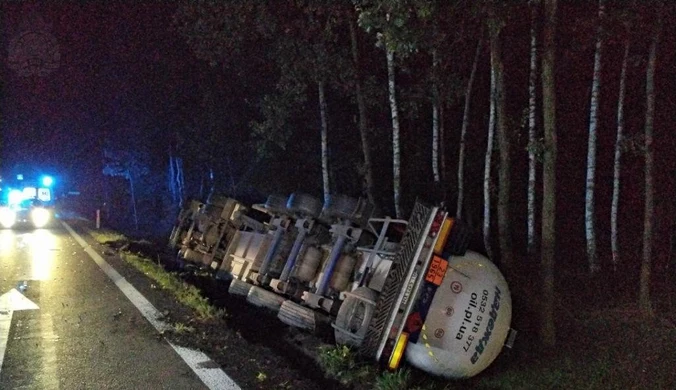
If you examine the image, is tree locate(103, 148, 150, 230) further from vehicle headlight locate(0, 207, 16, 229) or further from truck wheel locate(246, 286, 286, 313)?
truck wheel locate(246, 286, 286, 313)

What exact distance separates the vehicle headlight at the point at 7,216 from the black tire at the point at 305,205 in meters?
21.1

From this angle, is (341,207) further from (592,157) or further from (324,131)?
(324,131)

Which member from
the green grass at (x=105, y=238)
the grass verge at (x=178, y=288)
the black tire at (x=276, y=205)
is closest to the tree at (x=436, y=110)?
the black tire at (x=276, y=205)

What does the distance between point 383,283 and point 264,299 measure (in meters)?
2.83

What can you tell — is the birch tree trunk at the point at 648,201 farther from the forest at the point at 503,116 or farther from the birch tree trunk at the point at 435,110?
the birch tree trunk at the point at 435,110

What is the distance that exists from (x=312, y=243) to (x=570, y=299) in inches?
158

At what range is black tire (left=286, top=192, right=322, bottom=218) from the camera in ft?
31.4

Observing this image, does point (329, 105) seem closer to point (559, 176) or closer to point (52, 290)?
point (559, 176)

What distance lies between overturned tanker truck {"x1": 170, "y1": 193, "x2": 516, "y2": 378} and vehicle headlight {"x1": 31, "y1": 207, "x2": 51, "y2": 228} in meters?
20.7

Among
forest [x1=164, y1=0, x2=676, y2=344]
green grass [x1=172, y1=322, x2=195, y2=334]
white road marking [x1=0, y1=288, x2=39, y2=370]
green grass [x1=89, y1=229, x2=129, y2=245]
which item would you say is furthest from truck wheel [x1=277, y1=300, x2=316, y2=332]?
green grass [x1=89, y1=229, x2=129, y2=245]

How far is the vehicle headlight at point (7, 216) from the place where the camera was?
2687 cm

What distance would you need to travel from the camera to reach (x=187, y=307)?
869 cm

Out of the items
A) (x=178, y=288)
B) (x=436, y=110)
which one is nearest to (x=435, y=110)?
(x=436, y=110)

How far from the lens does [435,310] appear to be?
571 cm
